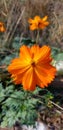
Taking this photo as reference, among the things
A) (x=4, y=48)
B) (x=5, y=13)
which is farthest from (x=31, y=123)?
(x=5, y=13)

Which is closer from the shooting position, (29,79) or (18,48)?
(29,79)

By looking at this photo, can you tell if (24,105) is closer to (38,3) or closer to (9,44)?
(9,44)

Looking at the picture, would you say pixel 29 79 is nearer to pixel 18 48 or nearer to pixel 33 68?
pixel 33 68

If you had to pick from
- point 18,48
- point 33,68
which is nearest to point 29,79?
point 33,68

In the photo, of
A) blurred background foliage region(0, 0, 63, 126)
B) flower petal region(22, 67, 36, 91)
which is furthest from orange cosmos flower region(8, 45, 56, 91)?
blurred background foliage region(0, 0, 63, 126)

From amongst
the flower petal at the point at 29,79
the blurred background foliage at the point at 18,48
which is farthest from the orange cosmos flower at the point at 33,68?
the blurred background foliage at the point at 18,48

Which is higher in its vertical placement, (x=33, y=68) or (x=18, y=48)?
(x=33, y=68)

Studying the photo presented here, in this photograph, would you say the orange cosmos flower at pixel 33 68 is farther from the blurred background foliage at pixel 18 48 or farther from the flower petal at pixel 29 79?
the blurred background foliage at pixel 18 48
